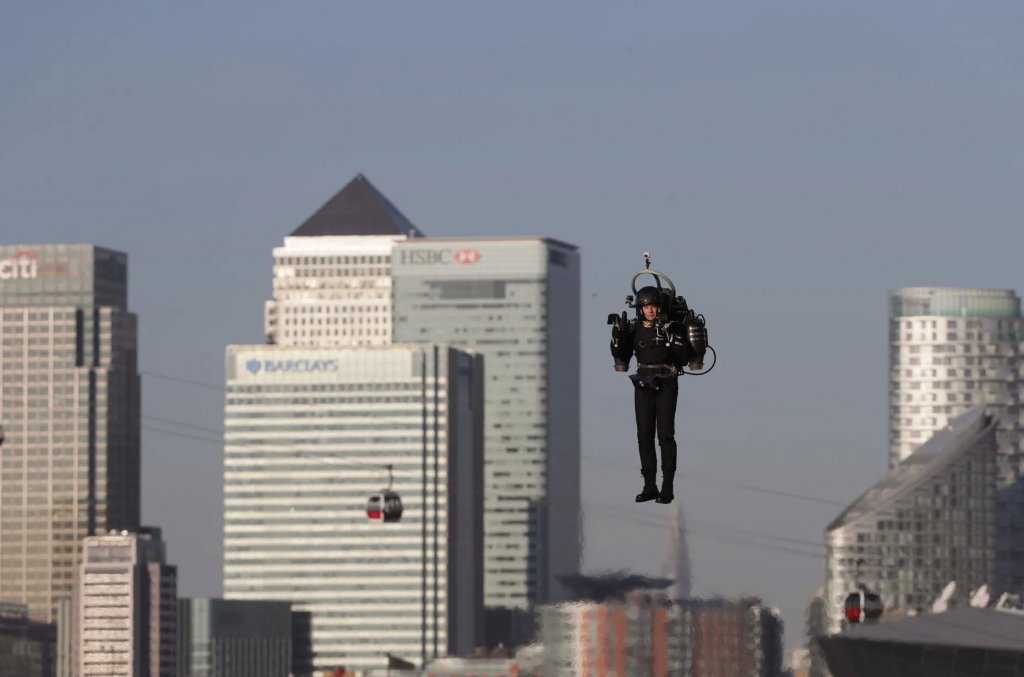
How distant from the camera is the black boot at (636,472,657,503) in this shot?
6116 centimetres

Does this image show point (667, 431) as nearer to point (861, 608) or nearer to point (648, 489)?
point (648, 489)

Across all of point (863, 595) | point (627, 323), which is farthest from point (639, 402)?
point (863, 595)

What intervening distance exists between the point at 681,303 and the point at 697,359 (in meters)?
1.61

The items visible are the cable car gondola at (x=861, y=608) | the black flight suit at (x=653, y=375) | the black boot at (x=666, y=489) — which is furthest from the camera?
the cable car gondola at (x=861, y=608)

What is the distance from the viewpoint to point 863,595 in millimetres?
150875

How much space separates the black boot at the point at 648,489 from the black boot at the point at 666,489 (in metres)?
0.14

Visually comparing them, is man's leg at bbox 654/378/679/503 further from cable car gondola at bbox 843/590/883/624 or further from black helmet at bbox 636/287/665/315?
cable car gondola at bbox 843/590/883/624

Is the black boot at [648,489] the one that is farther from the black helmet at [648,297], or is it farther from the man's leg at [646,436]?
the black helmet at [648,297]

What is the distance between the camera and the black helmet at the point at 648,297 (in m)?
62.4

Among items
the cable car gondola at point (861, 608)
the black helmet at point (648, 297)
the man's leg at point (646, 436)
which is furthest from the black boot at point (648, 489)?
the cable car gondola at point (861, 608)

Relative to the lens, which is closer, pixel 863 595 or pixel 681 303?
pixel 681 303

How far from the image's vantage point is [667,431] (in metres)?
62.2

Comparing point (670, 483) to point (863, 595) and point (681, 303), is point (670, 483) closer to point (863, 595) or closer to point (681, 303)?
point (681, 303)

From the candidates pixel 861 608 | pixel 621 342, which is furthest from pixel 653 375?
pixel 861 608
